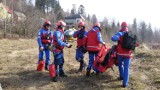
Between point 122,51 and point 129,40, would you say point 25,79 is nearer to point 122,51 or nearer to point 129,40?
point 122,51

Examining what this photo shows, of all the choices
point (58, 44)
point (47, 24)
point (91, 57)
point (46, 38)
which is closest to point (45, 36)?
point (46, 38)

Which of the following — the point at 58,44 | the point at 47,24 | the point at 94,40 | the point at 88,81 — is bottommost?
the point at 88,81

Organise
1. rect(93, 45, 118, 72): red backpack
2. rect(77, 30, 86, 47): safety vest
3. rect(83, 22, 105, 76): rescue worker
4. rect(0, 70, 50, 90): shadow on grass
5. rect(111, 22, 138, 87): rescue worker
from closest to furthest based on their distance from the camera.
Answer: rect(111, 22, 138, 87): rescue worker < rect(0, 70, 50, 90): shadow on grass < rect(83, 22, 105, 76): rescue worker < rect(93, 45, 118, 72): red backpack < rect(77, 30, 86, 47): safety vest

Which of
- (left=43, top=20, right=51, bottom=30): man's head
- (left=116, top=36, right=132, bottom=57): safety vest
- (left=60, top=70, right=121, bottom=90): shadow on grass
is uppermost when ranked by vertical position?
(left=43, top=20, right=51, bottom=30): man's head

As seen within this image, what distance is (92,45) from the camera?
10.3 m

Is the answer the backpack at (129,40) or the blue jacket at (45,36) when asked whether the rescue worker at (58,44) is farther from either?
the backpack at (129,40)

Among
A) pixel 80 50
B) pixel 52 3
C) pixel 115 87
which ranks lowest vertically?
pixel 115 87

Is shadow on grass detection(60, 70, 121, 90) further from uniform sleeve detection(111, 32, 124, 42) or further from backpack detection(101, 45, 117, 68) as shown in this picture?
uniform sleeve detection(111, 32, 124, 42)

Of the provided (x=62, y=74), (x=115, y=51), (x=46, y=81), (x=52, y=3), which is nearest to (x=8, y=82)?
(x=46, y=81)

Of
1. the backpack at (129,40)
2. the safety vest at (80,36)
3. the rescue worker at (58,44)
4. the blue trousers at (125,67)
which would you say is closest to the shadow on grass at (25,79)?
the rescue worker at (58,44)

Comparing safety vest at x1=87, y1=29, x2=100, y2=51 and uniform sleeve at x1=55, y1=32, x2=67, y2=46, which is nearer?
uniform sleeve at x1=55, y1=32, x2=67, y2=46

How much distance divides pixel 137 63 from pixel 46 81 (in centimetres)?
517

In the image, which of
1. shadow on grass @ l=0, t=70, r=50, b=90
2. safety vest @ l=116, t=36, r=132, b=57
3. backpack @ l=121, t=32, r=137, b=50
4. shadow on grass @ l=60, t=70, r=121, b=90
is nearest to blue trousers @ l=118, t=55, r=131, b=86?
safety vest @ l=116, t=36, r=132, b=57

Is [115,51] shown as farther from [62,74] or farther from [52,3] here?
[52,3]
